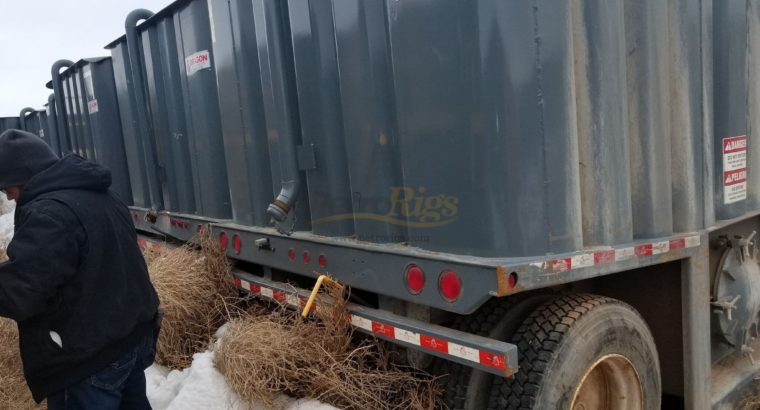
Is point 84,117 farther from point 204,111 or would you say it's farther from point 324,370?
point 324,370

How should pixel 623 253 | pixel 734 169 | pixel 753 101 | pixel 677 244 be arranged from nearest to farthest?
1. pixel 623 253
2. pixel 677 244
3. pixel 734 169
4. pixel 753 101

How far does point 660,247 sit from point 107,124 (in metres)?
5.54

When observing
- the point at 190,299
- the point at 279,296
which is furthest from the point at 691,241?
the point at 190,299

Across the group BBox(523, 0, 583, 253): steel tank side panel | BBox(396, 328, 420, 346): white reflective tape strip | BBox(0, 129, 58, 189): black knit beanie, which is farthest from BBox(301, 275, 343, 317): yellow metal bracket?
BBox(0, 129, 58, 189): black knit beanie

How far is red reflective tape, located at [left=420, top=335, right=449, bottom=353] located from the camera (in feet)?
7.66

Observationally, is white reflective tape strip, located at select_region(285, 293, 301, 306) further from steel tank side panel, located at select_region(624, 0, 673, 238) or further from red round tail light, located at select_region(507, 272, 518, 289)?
steel tank side panel, located at select_region(624, 0, 673, 238)

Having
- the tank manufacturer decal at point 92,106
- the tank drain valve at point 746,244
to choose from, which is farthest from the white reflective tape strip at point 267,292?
the tank manufacturer decal at point 92,106

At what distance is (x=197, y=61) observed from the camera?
411 cm

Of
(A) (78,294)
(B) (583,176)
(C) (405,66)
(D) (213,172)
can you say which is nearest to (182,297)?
(D) (213,172)

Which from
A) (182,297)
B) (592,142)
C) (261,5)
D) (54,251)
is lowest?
(182,297)

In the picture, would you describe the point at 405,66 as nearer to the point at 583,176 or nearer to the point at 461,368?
the point at 583,176

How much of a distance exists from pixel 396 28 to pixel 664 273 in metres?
1.98

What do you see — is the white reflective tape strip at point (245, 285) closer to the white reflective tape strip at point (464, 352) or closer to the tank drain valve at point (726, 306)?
the white reflective tape strip at point (464, 352)

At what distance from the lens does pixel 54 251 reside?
2230mm
